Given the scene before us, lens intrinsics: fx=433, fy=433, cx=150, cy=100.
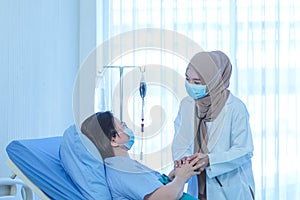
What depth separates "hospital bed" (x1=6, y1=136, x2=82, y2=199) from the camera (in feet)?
5.07

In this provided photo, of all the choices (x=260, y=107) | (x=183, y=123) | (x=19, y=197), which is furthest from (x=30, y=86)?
(x=260, y=107)

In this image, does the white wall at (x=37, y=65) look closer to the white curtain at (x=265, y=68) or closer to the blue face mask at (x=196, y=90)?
the white curtain at (x=265, y=68)

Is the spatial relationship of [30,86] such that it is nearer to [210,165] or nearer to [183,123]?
[183,123]

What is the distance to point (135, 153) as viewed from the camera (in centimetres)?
191

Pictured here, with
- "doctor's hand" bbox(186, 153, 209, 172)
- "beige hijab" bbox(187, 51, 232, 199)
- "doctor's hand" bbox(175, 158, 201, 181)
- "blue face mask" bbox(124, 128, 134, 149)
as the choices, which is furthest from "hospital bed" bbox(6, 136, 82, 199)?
"beige hijab" bbox(187, 51, 232, 199)

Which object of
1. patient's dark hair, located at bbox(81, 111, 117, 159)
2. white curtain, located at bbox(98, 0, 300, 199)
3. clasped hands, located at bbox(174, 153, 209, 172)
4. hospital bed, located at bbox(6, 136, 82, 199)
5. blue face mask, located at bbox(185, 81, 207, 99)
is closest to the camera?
hospital bed, located at bbox(6, 136, 82, 199)

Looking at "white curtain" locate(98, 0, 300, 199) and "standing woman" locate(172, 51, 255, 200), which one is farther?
"white curtain" locate(98, 0, 300, 199)

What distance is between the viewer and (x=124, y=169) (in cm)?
163

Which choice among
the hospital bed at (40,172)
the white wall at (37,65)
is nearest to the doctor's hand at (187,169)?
the hospital bed at (40,172)

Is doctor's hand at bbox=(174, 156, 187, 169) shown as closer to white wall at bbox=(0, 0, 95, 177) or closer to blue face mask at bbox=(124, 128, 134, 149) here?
blue face mask at bbox=(124, 128, 134, 149)

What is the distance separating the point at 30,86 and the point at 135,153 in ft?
2.71

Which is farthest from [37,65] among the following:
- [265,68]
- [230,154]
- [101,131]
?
[265,68]

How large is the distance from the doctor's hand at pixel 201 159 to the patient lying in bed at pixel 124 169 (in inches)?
1.0

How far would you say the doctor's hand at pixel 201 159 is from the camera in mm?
1820
